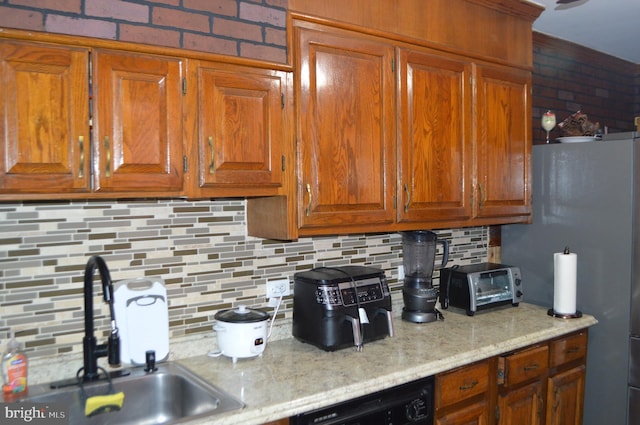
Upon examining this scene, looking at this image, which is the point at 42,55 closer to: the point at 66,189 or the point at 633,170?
the point at 66,189

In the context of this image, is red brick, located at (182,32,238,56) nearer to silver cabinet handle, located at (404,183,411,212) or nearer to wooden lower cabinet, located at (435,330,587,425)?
silver cabinet handle, located at (404,183,411,212)

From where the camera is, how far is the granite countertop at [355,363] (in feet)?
5.69

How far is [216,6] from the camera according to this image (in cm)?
187

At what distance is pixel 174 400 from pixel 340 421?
62 centimetres

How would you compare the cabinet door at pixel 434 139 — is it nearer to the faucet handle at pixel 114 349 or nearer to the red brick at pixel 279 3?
the red brick at pixel 279 3

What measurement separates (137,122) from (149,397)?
986 mm

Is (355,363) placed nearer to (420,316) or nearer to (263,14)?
(420,316)

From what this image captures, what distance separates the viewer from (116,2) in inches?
65.4

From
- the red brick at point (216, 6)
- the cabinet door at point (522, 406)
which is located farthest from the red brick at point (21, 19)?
the cabinet door at point (522, 406)

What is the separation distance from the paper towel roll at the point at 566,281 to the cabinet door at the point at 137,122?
6.57 feet

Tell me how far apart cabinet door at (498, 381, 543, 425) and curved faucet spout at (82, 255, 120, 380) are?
165cm


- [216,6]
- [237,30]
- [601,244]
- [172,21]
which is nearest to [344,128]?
[237,30]

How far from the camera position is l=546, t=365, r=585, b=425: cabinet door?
8.57 feet

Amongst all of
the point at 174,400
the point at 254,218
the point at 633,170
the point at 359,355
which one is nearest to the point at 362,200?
the point at 254,218
